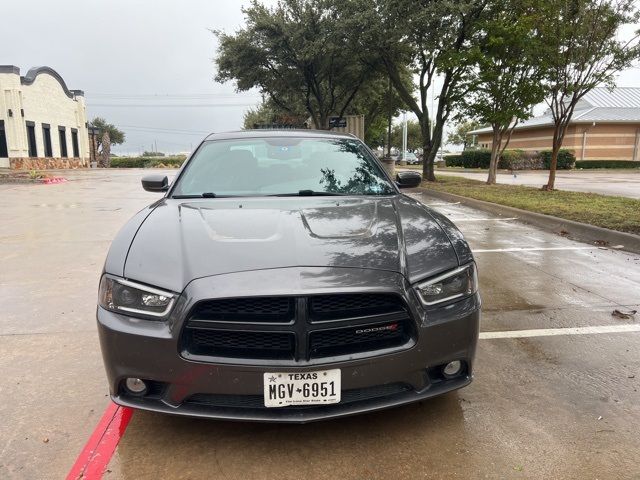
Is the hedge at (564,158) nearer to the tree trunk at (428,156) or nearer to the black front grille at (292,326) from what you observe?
the tree trunk at (428,156)

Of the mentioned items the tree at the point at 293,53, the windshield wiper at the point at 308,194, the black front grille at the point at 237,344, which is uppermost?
the tree at the point at 293,53

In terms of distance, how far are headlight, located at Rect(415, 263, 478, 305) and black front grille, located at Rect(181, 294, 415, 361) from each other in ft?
0.49

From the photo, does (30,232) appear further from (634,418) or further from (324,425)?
(634,418)

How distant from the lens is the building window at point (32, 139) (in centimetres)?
3283

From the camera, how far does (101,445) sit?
2.40 m

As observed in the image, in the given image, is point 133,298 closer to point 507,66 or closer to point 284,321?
point 284,321

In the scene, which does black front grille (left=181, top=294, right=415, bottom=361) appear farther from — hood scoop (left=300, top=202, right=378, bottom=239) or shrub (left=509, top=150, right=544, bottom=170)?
shrub (left=509, top=150, right=544, bottom=170)

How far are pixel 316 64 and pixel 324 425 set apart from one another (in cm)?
2511

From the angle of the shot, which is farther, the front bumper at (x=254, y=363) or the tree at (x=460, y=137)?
the tree at (x=460, y=137)

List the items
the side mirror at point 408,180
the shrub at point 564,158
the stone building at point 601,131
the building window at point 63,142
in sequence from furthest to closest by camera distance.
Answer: the building window at point 63,142 < the stone building at point 601,131 < the shrub at point 564,158 < the side mirror at point 408,180

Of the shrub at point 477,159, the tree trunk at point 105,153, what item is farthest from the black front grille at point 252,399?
the tree trunk at point 105,153

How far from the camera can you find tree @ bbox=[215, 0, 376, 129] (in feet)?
71.2

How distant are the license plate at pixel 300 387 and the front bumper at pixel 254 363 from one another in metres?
0.03

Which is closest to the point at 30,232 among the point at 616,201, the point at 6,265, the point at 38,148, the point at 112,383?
the point at 6,265
